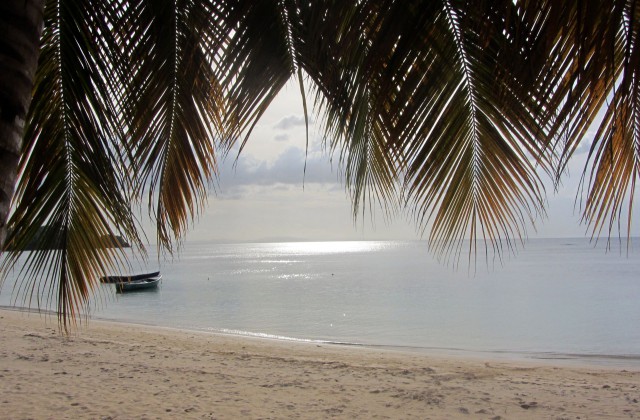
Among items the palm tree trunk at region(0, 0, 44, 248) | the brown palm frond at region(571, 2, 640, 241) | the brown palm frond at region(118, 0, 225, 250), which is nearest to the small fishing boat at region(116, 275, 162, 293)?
the brown palm frond at region(118, 0, 225, 250)

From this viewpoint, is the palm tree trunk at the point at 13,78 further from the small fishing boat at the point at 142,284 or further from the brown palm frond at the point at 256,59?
the small fishing boat at the point at 142,284

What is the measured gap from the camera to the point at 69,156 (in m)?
2.59

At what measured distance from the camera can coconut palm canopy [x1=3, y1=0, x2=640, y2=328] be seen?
1544mm

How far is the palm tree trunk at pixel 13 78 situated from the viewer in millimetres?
1668

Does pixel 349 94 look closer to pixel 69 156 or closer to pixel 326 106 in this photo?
Answer: pixel 326 106

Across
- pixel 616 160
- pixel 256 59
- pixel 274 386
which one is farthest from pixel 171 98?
pixel 274 386

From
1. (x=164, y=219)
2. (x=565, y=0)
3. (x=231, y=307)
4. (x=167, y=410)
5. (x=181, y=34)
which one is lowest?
(x=231, y=307)

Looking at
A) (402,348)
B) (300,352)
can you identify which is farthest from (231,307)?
(300,352)

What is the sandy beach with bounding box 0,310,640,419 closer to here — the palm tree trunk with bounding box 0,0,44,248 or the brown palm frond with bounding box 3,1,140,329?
the brown palm frond with bounding box 3,1,140,329

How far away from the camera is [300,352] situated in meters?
12.0

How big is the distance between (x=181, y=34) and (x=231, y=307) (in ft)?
86.8

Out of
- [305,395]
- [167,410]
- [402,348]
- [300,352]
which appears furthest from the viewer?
[402,348]

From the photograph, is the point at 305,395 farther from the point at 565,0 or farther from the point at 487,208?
the point at 565,0

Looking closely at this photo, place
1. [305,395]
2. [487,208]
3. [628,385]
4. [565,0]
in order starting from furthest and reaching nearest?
[628,385]
[305,395]
[487,208]
[565,0]
